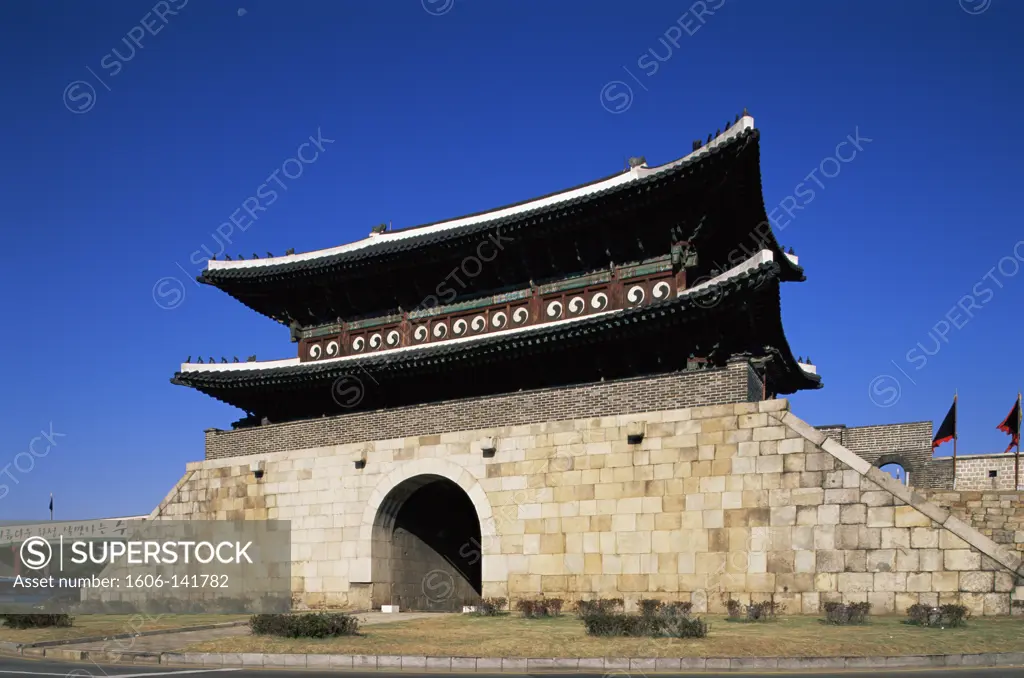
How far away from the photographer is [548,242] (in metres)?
23.9

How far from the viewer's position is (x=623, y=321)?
2022 cm

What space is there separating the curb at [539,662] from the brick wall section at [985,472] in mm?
19855

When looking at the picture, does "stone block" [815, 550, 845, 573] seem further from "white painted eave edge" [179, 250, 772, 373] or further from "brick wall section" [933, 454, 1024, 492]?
"brick wall section" [933, 454, 1024, 492]

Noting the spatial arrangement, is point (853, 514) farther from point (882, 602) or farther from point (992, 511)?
point (992, 511)

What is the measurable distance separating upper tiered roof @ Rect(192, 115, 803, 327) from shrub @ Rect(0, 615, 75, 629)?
12170 mm

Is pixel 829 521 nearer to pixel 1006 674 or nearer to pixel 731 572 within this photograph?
pixel 731 572

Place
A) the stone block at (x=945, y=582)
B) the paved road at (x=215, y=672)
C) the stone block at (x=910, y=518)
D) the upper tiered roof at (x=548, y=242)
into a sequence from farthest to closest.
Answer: the upper tiered roof at (x=548, y=242) → the stone block at (x=910, y=518) → the stone block at (x=945, y=582) → the paved road at (x=215, y=672)

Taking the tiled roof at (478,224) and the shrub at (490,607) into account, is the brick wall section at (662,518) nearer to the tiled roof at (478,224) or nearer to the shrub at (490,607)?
the shrub at (490,607)

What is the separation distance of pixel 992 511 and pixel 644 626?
10431 mm

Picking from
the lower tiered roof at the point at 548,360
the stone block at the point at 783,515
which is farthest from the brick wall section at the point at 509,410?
the stone block at the point at 783,515

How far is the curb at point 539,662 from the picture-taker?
1156cm

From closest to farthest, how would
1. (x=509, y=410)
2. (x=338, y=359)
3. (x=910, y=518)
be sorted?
(x=910, y=518) → (x=509, y=410) → (x=338, y=359)

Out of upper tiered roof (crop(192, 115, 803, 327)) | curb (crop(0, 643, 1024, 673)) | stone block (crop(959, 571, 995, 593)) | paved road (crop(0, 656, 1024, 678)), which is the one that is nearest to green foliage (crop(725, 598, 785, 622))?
stone block (crop(959, 571, 995, 593))

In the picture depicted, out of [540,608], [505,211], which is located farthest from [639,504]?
[505,211]
